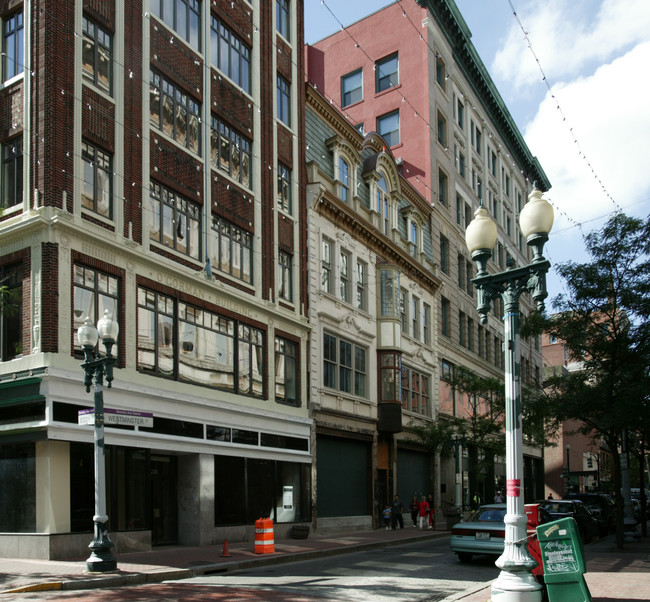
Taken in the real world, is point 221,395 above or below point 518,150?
below

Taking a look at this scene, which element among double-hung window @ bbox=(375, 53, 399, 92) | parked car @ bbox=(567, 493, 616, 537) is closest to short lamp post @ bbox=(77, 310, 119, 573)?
parked car @ bbox=(567, 493, 616, 537)

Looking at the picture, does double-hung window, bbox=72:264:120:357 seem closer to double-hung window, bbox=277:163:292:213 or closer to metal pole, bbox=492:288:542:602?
double-hung window, bbox=277:163:292:213

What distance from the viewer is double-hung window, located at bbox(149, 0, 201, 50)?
23859 mm

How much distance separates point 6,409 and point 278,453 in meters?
10.6

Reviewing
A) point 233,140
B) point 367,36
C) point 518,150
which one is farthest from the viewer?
point 518,150

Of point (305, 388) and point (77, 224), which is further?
point (305, 388)

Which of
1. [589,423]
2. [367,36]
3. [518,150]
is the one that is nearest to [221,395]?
[589,423]

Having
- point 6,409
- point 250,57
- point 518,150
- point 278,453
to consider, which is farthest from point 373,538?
point 518,150

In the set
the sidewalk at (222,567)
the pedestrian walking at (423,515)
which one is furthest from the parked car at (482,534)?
the pedestrian walking at (423,515)

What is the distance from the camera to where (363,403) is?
33.6 metres

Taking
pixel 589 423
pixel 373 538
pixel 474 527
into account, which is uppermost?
pixel 589 423

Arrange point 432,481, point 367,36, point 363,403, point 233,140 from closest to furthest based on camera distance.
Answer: point 233,140 → point 363,403 → point 432,481 → point 367,36

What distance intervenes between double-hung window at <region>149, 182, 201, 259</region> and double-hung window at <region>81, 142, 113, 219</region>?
167cm

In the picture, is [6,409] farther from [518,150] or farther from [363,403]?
[518,150]
